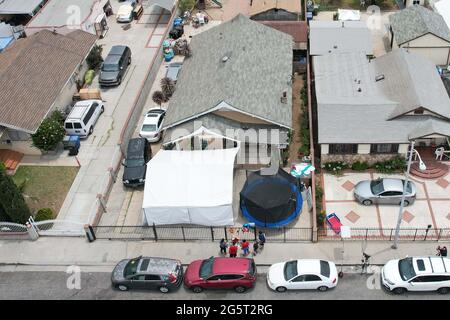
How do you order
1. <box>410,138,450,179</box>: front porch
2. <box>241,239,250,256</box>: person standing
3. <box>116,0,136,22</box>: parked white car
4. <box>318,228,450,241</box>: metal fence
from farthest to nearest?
<box>116,0,136,22</box>: parked white car
<box>410,138,450,179</box>: front porch
<box>318,228,450,241</box>: metal fence
<box>241,239,250,256</box>: person standing

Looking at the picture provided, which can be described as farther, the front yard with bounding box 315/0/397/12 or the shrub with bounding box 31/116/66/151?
the front yard with bounding box 315/0/397/12

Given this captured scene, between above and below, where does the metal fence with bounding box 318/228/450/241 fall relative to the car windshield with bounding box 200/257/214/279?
below

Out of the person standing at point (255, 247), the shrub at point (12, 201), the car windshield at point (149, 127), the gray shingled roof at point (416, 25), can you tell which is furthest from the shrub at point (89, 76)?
the gray shingled roof at point (416, 25)

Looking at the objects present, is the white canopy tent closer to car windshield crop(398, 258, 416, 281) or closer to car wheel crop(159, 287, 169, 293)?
car wheel crop(159, 287, 169, 293)

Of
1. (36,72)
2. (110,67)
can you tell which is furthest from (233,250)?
(110,67)

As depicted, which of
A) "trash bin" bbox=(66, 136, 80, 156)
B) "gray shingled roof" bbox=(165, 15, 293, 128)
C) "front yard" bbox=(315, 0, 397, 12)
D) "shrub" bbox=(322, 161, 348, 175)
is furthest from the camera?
"front yard" bbox=(315, 0, 397, 12)

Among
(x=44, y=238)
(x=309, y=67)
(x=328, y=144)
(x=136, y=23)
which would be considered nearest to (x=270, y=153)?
(x=328, y=144)

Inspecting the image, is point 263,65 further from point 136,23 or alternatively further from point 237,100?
point 136,23

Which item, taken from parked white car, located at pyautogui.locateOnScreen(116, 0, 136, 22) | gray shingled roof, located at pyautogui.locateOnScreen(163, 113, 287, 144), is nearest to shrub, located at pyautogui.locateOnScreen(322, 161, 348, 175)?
gray shingled roof, located at pyautogui.locateOnScreen(163, 113, 287, 144)
